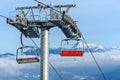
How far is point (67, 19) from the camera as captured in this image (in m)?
47.4

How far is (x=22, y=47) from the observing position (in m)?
49.8

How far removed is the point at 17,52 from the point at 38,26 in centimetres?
316

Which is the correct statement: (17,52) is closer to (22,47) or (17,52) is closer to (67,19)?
(22,47)

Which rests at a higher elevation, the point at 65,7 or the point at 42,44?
the point at 65,7

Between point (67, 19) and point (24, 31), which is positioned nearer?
point (67, 19)

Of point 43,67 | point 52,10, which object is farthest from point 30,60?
point 52,10

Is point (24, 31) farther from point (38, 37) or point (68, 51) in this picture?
point (68, 51)

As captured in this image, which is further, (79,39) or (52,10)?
(79,39)

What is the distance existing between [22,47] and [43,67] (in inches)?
108

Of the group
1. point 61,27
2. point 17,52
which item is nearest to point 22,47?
point 17,52

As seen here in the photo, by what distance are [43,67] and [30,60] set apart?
4.68 ft

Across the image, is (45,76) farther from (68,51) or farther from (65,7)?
(65,7)

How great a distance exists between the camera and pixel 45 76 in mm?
50281

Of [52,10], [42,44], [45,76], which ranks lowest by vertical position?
[45,76]
